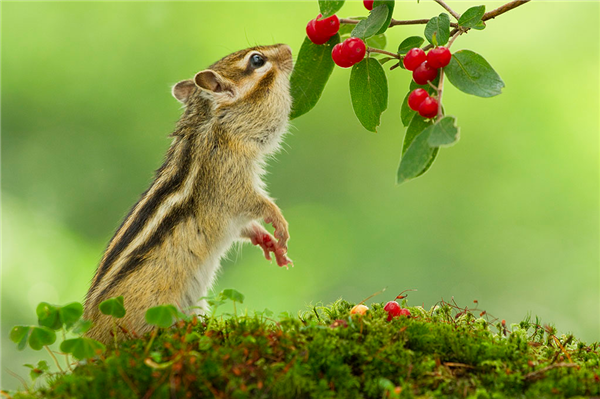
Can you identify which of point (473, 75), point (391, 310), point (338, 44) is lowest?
point (391, 310)

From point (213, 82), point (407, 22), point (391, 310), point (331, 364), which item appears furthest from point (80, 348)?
point (213, 82)

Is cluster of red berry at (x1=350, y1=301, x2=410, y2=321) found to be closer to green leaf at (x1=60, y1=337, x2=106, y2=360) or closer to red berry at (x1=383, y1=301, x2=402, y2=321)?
red berry at (x1=383, y1=301, x2=402, y2=321)

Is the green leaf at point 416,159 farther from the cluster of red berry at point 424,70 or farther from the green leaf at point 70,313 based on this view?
the green leaf at point 70,313

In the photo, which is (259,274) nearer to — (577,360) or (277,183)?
(277,183)

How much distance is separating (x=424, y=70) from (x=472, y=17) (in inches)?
11.0

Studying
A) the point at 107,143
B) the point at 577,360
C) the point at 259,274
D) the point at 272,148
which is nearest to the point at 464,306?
the point at 577,360

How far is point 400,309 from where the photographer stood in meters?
2.38

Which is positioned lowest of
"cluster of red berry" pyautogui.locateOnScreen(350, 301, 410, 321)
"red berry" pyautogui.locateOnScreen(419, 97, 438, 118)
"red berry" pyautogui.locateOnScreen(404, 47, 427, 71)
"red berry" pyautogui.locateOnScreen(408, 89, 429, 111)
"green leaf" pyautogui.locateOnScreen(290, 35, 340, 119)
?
"cluster of red berry" pyautogui.locateOnScreen(350, 301, 410, 321)

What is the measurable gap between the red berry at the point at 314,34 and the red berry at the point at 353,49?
0.76ft

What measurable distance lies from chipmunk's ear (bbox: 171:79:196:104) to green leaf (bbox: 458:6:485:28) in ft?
5.45

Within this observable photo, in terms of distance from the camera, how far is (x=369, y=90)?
99.3 inches

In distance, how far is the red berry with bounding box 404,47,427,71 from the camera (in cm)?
222

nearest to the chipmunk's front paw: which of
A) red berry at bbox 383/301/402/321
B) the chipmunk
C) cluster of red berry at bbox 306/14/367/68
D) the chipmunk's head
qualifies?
the chipmunk

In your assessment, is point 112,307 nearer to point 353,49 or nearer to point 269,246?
point 269,246
